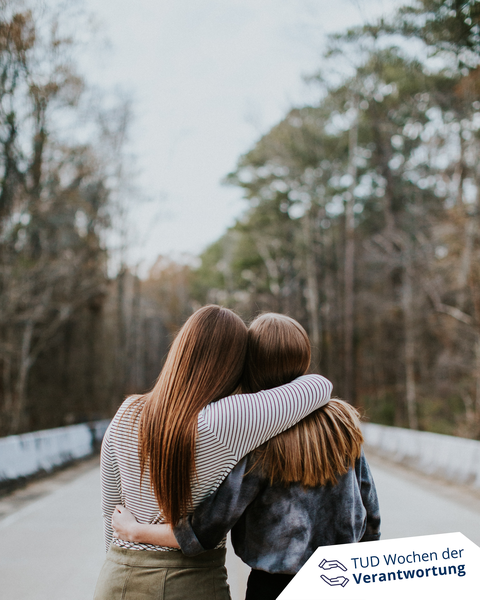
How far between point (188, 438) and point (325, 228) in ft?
113

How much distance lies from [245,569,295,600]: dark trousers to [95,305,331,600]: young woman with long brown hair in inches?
4.4

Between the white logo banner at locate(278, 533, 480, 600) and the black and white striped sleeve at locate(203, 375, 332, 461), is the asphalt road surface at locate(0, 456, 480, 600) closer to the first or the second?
the black and white striped sleeve at locate(203, 375, 332, 461)

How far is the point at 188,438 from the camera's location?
71.1 inches

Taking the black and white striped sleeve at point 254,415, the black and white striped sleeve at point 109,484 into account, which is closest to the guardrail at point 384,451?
the black and white striped sleeve at point 109,484

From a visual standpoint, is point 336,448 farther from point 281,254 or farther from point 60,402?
point 281,254

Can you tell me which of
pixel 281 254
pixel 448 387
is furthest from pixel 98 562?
pixel 281 254

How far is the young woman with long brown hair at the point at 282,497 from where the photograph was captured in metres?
1.86

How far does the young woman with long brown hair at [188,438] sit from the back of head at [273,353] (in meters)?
0.09

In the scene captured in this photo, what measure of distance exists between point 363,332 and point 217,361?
38637 mm

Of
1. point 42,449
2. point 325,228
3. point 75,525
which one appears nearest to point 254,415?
point 75,525

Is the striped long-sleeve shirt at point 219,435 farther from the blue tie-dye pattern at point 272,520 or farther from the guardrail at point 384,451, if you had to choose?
the guardrail at point 384,451

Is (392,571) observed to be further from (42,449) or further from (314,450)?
(42,449)

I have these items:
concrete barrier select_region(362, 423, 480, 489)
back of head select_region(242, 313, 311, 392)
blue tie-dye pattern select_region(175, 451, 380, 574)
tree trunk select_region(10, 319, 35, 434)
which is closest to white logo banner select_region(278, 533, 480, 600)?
blue tie-dye pattern select_region(175, 451, 380, 574)

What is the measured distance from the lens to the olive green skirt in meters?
1.85
